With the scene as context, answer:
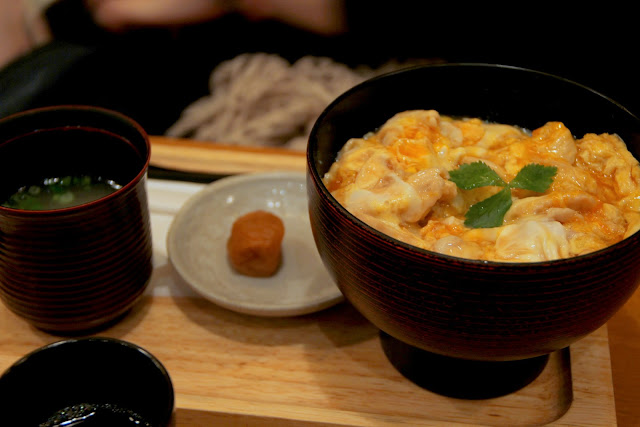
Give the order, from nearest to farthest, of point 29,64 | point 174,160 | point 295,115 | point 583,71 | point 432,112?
point 432,112
point 174,160
point 29,64
point 583,71
point 295,115

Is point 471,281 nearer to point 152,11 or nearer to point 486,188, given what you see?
point 486,188

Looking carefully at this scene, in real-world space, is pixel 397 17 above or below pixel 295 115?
above

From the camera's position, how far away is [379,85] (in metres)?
1.24

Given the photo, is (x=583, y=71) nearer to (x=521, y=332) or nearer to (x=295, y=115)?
(x=295, y=115)

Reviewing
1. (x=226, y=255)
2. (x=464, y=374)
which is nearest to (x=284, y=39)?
(x=226, y=255)

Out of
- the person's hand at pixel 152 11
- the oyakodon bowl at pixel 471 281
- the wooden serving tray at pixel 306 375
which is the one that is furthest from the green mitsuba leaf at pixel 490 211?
the person's hand at pixel 152 11

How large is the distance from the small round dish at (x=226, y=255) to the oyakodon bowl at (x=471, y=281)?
0.27 m

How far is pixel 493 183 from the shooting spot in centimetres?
107

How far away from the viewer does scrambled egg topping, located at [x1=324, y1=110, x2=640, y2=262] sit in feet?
3.16

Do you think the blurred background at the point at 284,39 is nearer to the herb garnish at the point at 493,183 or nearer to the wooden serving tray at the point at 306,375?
the wooden serving tray at the point at 306,375

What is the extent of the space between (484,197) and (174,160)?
1.00m

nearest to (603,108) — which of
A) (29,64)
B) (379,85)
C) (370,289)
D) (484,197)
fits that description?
(484,197)

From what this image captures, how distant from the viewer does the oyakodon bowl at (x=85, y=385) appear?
1.03m

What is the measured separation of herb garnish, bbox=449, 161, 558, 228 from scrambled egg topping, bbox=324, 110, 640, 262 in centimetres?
2
